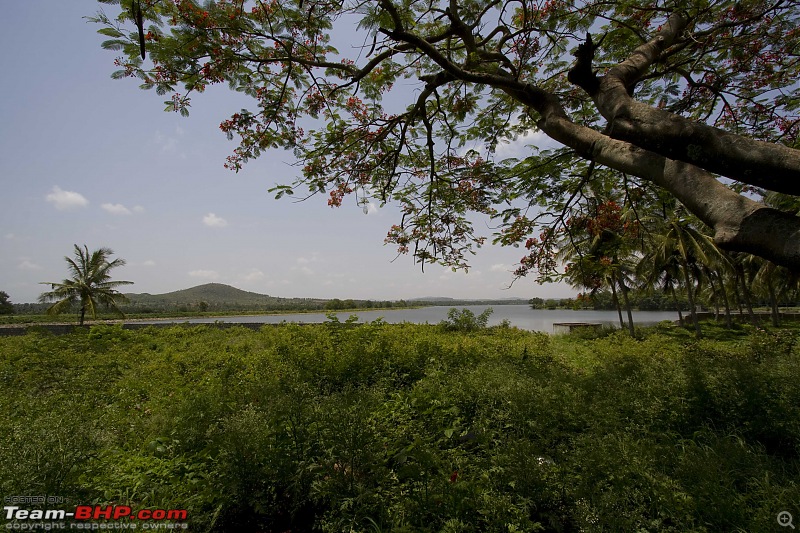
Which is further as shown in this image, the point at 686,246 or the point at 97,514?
the point at 686,246

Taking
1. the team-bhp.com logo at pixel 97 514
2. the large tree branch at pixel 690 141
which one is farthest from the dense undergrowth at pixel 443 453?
the large tree branch at pixel 690 141

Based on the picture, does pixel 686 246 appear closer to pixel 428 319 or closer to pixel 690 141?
pixel 428 319

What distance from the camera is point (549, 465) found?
2.48m

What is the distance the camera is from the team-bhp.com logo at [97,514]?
1.82 meters

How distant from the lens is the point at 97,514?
79.4 inches

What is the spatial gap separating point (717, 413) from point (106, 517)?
570 cm

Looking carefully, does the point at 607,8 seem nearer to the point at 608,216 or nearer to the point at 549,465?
the point at 608,216

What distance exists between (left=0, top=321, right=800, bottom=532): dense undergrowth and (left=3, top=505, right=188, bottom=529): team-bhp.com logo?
0.09 meters

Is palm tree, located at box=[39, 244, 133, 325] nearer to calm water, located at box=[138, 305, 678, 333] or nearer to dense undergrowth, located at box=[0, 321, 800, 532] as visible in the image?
calm water, located at box=[138, 305, 678, 333]

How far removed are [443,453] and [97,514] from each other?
7.82 feet

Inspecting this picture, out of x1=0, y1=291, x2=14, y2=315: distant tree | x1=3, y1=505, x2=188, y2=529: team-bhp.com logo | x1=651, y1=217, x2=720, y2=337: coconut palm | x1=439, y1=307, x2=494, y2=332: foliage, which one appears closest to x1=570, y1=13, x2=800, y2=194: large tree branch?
x1=3, y1=505, x2=188, y2=529: team-bhp.com logo

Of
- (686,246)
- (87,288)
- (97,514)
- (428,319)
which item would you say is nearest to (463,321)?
(428,319)

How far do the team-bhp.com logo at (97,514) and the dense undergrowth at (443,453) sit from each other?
0.30ft

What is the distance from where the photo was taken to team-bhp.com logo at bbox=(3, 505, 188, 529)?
182cm
